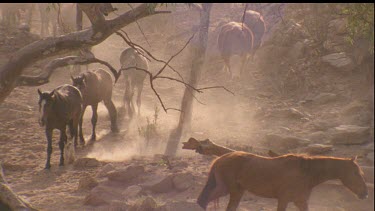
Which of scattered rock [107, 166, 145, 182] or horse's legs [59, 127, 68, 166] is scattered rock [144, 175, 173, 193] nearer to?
scattered rock [107, 166, 145, 182]

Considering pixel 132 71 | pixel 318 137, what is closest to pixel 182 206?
pixel 318 137

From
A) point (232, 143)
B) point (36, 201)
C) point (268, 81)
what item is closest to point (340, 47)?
point (268, 81)

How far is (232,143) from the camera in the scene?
412 inches

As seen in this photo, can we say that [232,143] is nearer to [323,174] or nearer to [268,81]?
[323,174]

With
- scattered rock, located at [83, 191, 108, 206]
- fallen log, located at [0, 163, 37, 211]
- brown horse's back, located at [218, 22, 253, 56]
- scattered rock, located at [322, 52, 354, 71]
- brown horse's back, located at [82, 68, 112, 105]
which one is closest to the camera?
fallen log, located at [0, 163, 37, 211]

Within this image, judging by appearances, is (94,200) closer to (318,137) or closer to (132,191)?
(132,191)

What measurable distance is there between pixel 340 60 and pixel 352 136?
5.76 meters

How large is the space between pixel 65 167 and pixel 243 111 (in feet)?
19.6

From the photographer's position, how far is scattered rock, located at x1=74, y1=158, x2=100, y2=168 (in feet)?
30.1

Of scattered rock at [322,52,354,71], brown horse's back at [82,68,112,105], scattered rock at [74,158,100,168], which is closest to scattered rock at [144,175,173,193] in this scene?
scattered rock at [74,158,100,168]

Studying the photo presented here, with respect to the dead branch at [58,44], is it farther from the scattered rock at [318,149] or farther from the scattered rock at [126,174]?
the scattered rock at [318,149]

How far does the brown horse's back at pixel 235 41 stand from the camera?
16812 millimetres

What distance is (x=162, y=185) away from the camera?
7633 millimetres

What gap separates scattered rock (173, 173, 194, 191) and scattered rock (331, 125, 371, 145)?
10.6ft
